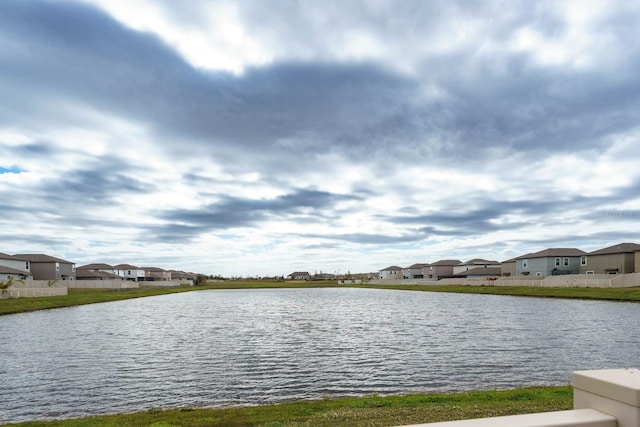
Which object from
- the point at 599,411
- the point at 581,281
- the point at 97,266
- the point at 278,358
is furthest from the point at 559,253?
the point at 97,266

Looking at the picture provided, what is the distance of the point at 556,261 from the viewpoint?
100500 mm

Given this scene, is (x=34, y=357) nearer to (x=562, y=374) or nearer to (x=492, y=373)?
(x=492, y=373)

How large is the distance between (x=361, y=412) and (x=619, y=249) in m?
93.5

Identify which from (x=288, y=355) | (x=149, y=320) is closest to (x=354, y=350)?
(x=288, y=355)

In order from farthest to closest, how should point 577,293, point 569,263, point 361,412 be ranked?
1. point 569,263
2. point 577,293
3. point 361,412

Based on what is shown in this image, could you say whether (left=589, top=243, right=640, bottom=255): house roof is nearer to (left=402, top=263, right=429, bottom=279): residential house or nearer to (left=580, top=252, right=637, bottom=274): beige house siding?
(left=580, top=252, right=637, bottom=274): beige house siding

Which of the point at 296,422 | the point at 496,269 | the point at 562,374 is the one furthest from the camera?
the point at 496,269

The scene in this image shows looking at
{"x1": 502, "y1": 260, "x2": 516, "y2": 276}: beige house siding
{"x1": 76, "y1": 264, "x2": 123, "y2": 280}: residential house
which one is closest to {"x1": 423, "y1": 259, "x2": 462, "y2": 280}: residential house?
{"x1": 502, "y1": 260, "x2": 516, "y2": 276}: beige house siding

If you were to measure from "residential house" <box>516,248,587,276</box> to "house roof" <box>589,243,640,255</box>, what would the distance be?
5.21 m

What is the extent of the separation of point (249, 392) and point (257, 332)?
17.5 meters

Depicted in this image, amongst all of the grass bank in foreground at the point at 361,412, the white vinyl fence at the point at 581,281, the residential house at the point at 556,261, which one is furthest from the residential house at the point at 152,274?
the grass bank in foreground at the point at 361,412

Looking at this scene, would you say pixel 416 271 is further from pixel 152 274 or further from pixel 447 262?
pixel 152 274

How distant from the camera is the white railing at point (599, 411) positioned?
3.72m

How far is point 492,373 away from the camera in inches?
784
